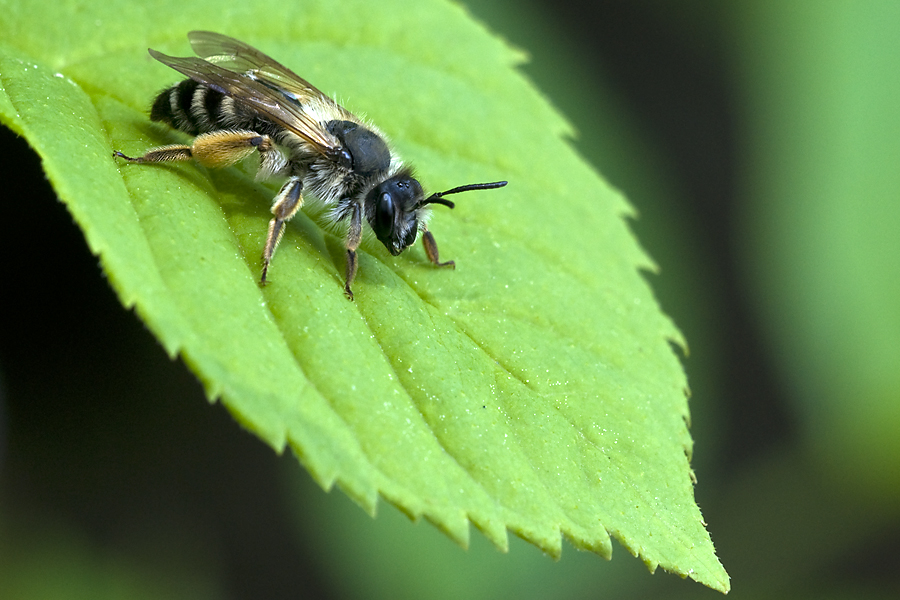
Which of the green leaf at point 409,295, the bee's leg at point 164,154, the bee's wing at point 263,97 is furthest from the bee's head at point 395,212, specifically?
the bee's leg at point 164,154

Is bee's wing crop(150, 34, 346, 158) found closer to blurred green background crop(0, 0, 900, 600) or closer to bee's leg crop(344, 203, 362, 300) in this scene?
bee's leg crop(344, 203, 362, 300)

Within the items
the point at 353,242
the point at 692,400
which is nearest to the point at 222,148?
the point at 353,242

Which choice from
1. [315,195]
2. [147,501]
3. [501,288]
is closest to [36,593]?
[147,501]

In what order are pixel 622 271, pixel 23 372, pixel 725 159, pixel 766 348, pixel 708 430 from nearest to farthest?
pixel 23 372 → pixel 622 271 → pixel 708 430 → pixel 766 348 → pixel 725 159

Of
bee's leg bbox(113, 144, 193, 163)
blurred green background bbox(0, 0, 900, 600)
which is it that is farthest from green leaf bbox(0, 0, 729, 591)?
blurred green background bbox(0, 0, 900, 600)

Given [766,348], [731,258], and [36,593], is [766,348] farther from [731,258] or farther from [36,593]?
[36,593]

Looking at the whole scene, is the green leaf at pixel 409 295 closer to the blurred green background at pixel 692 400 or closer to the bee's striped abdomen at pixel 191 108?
the bee's striped abdomen at pixel 191 108
